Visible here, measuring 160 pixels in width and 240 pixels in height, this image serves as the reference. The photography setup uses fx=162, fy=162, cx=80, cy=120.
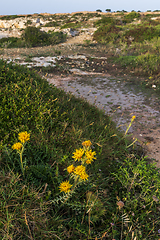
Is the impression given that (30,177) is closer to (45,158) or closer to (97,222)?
(45,158)

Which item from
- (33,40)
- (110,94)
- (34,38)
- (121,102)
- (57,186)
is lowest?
(57,186)

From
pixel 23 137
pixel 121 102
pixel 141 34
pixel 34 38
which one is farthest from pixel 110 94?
pixel 34 38

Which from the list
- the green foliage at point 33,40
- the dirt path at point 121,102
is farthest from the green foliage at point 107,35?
the dirt path at point 121,102

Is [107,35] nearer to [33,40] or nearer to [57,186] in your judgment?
[33,40]

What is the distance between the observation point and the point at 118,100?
666cm

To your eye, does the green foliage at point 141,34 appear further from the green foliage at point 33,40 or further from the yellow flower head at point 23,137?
the yellow flower head at point 23,137

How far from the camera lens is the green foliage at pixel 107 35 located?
1579cm

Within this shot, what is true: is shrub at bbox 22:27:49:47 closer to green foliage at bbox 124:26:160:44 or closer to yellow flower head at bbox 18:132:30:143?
green foliage at bbox 124:26:160:44

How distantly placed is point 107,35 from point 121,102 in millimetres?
12528

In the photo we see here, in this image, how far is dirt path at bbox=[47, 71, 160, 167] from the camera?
14.6ft

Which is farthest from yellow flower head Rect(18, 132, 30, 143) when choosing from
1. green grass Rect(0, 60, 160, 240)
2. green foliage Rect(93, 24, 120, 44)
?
green foliage Rect(93, 24, 120, 44)

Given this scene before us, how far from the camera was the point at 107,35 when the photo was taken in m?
16.2

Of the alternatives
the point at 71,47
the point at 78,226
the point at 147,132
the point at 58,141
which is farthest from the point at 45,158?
the point at 71,47

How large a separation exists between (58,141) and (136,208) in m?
1.56
